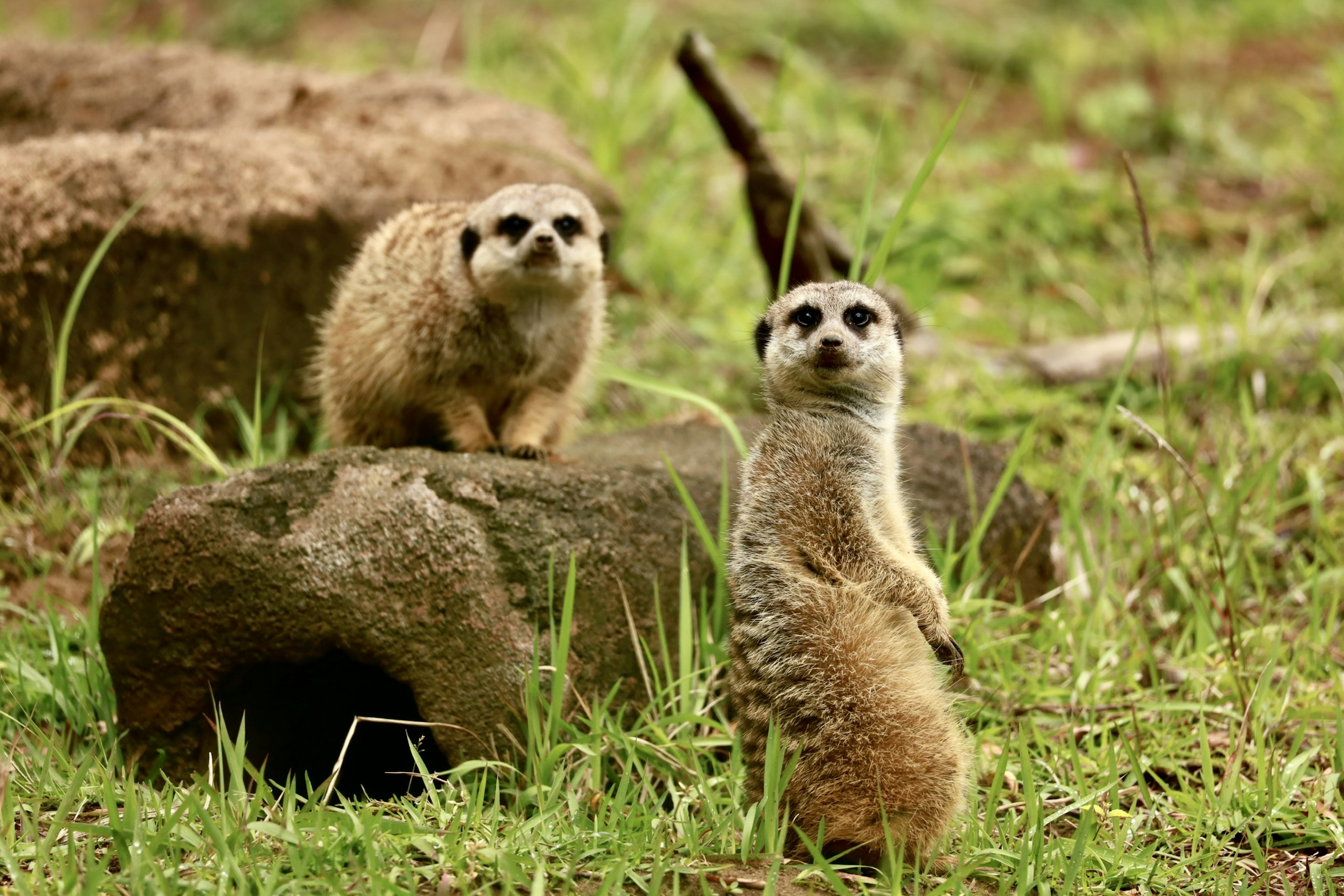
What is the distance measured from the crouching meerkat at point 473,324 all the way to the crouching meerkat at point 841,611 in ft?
3.48

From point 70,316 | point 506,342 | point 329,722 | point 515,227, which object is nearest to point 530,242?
point 515,227

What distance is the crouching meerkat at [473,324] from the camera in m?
3.51

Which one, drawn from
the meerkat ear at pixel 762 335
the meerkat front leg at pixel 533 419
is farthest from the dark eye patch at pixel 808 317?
the meerkat front leg at pixel 533 419

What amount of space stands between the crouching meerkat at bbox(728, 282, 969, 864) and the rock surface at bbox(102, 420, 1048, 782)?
1.66 feet

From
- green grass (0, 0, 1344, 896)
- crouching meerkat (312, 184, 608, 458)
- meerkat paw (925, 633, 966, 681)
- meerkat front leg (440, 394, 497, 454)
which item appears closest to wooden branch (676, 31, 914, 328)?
green grass (0, 0, 1344, 896)

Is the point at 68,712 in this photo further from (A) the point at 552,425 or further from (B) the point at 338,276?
(B) the point at 338,276

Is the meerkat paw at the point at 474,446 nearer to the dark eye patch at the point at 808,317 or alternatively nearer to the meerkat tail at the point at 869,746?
the dark eye patch at the point at 808,317

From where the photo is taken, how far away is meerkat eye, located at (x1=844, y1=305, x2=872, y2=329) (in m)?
2.64

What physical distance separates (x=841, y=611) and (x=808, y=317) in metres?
0.66

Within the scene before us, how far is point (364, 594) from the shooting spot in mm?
2705

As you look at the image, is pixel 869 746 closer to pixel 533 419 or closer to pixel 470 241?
pixel 533 419

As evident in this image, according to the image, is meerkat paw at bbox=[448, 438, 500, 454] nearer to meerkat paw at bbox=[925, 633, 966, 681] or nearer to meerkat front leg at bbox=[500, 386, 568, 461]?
meerkat front leg at bbox=[500, 386, 568, 461]

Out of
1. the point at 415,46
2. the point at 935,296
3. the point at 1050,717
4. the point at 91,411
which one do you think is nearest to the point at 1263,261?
the point at 935,296

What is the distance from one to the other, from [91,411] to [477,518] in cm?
156
